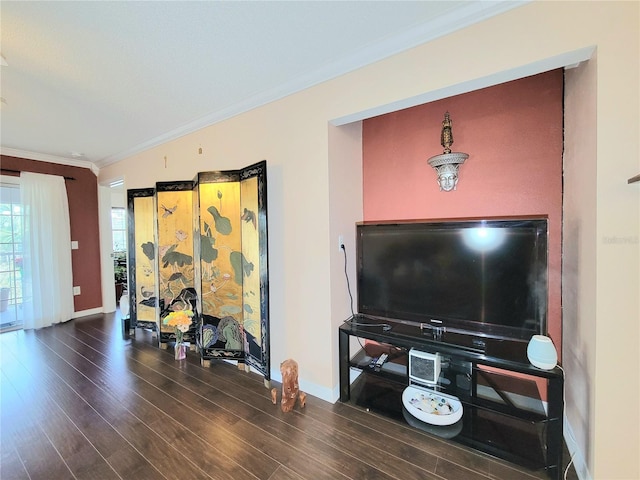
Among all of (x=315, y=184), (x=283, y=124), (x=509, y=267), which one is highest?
(x=283, y=124)

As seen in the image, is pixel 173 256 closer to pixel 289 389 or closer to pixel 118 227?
pixel 289 389

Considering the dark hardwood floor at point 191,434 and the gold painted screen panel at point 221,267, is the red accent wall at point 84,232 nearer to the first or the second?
the dark hardwood floor at point 191,434

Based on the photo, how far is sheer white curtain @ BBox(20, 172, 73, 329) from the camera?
3711mm

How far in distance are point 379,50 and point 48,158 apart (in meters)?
5.08

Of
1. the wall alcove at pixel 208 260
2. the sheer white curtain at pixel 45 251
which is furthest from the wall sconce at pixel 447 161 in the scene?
the sheer white curtain at pixel 45 251

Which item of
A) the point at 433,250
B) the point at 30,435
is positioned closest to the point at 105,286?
the point at 30,435

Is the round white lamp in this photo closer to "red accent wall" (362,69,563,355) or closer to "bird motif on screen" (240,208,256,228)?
"red accent wall" (362,69,563,355)

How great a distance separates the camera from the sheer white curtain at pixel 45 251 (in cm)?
371

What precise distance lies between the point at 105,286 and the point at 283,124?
461cm

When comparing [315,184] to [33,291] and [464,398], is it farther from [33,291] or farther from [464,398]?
[33,291]

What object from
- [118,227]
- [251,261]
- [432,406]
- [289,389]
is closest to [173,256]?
[251,261]

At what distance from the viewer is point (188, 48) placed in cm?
172

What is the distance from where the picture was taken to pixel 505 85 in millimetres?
1857

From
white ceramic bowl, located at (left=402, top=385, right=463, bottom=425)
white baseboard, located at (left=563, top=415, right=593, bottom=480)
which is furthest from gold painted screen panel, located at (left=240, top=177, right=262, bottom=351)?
white baseboard, located at (left=563, top=415, right=593, bottom=480)
